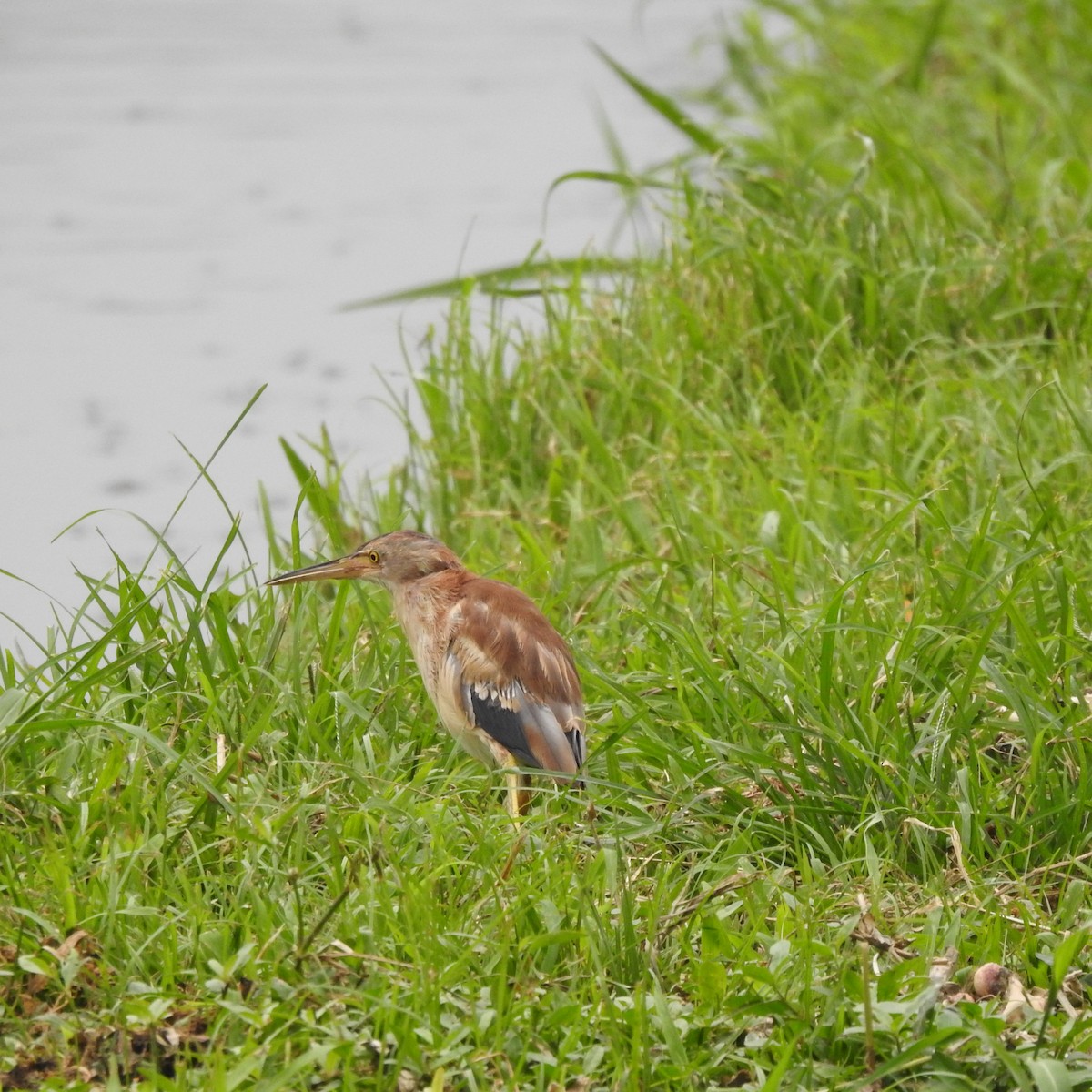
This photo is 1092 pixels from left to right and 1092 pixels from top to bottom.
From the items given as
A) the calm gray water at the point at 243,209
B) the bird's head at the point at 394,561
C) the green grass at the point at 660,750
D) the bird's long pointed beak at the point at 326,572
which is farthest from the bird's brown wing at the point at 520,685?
the calm gray water at the point at 243,209

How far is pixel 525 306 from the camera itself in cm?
717

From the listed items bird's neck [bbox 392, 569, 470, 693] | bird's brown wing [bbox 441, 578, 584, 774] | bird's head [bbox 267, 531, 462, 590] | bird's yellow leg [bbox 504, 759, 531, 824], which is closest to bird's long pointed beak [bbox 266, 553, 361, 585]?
bird's head [bbox 267, 531, 462, 590]

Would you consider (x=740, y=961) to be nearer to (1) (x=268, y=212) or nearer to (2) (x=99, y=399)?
(2) (x=99, y=399)

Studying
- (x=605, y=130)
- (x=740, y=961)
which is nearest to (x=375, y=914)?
(x=740, y=961)

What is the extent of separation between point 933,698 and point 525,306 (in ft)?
10.7

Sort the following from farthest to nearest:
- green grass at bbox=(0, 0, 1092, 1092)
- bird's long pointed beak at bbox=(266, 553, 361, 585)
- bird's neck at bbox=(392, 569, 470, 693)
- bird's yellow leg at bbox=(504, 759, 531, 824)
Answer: bird's long pointed beak at bbox=(266, 553, 361, 585)
bird's neck at bbox=(392, 569, 470, 693)
bird's yellow leg at bbox=(504, 759, 531, 824)
green grass at bbox=(0, 0, 1092, 1092)

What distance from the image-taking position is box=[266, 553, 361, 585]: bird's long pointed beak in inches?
177

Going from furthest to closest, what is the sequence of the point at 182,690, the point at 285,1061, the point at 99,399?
the point at 99,399, the point at 182,690, the point at 285,1061

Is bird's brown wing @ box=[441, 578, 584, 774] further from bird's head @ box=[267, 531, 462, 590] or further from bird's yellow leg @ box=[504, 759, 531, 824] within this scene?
bird's head @ box=[267, 531, 462, 590]

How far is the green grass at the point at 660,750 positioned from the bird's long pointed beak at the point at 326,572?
0.31ft

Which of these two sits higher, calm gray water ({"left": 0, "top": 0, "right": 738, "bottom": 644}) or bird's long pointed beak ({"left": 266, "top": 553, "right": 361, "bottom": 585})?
calm gray water ({"left": 0, "top": 0, "right": 738, "bottom": 644})

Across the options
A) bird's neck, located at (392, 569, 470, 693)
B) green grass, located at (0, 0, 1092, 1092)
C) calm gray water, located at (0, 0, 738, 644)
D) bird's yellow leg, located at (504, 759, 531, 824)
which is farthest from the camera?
calm gray water, located at (0, 0, 738, 644)

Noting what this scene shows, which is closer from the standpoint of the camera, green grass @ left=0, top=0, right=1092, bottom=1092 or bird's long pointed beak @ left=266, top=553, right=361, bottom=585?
green grass @ left=0, top=0, right=1092, bottom=1092

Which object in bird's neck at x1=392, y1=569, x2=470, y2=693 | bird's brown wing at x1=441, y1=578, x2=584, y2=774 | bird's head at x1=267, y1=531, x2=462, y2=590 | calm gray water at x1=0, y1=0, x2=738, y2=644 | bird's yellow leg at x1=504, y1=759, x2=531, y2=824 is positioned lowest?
bird's yellow leg at x1=504, y1=759, x2=531, y2=824
